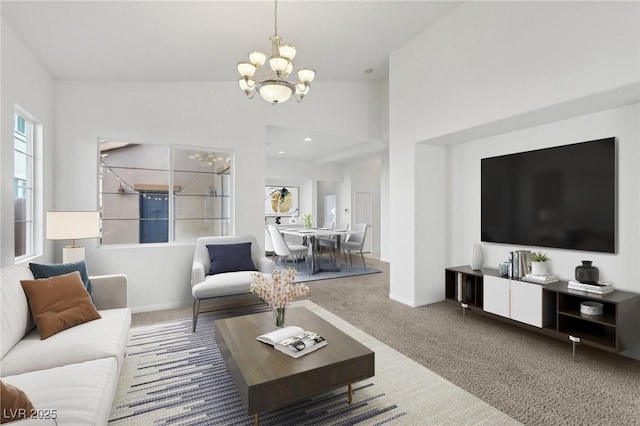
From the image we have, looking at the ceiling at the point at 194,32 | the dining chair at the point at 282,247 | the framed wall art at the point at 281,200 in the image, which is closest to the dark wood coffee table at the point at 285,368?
the ceiling at the point at 194,32

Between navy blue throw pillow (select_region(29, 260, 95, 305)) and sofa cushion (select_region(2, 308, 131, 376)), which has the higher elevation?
navy blue throw pillow (select_region(29, 260, 95, 305))

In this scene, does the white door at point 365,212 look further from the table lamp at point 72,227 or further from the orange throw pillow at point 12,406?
the orange throw pillow at point 12,406

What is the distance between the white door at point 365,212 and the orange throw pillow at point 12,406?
818cm

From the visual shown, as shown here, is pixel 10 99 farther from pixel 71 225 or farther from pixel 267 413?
pixel 267 413

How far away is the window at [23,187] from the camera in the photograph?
285 centimetres

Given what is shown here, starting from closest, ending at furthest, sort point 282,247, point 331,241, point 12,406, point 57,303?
point 12,406
point 57,303
point 282,247
point 331,241

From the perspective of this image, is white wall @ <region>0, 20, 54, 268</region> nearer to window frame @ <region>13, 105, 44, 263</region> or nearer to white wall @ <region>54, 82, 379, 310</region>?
window frame @ <region>13, 105, 44, 263</region>

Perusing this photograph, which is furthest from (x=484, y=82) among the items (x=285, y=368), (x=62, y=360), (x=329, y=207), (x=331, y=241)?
(x=329, y=207)

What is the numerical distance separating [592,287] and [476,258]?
1.21 m

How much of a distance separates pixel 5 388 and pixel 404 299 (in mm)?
3898

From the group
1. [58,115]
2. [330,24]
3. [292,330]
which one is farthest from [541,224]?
[58,115]

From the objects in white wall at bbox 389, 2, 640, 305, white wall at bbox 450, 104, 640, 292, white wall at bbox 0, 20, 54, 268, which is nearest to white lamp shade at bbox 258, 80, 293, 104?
white wall at bbox 0, 20, 54, 268

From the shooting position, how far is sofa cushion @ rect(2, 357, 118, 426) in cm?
136

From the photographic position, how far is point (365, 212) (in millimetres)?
9422
